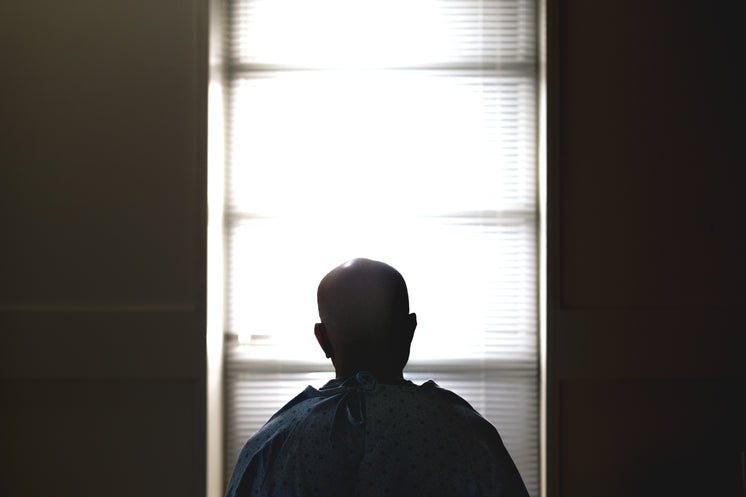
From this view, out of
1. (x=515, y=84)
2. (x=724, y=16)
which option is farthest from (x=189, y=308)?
(x=724, y=16)

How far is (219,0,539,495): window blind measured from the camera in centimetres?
275

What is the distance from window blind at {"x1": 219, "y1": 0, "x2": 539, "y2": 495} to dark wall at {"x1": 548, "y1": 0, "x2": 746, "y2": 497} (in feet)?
0.72

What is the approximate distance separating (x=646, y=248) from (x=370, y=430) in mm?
1714

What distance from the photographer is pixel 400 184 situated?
2.76 metres

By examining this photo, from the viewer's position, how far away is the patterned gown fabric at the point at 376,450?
4.04ft

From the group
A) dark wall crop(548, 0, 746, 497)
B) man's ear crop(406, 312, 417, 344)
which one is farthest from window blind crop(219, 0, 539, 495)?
man's ear crop(406, 312, 417, 344)

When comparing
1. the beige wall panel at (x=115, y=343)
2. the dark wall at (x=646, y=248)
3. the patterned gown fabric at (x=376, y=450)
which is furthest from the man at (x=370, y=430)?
the dark wall at (x=646, y=248)

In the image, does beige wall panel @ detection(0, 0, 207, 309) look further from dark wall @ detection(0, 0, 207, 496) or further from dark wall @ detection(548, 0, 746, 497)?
dark wall @ detection(548, 0, 746, 497)

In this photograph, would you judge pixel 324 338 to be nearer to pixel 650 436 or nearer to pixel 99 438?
pixel 99 438

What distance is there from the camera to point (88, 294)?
2.54 m

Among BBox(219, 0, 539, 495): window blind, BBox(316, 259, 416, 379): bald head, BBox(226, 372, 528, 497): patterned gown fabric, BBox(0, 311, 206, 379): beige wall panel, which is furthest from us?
BBox(219, 0, 539, 495): window blind

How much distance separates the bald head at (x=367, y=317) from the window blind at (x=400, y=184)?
135cm

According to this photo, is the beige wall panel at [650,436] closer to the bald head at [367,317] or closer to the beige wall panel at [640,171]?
the beige wall panel at [640,171]

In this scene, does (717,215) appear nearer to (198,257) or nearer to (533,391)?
(533,391)
